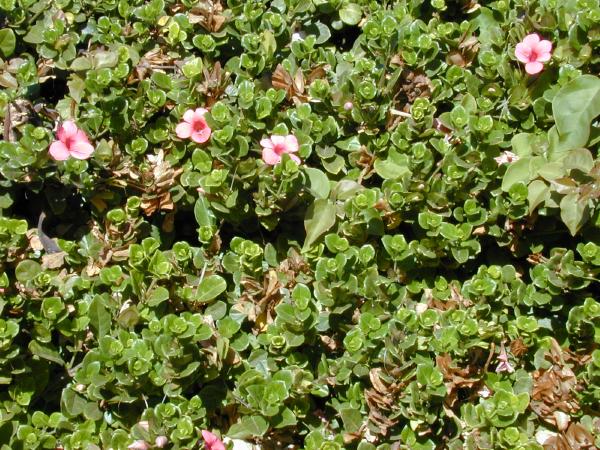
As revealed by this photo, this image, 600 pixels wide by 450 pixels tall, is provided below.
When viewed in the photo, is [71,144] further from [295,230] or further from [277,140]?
[295,230]

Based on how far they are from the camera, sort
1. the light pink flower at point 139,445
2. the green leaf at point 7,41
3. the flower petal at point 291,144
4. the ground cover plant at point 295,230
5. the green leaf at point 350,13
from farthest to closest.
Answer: the green leaf at point 350,13, the green leaf at point 7,41, the flower petal at point 291,144, the ground cover plant at point 295,230, the light pink flower at point 139,445

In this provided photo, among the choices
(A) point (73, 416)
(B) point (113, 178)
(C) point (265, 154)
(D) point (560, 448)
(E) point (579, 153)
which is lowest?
(A) point (73, 416)

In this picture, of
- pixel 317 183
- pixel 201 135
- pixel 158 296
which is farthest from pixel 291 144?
pixel 158 296

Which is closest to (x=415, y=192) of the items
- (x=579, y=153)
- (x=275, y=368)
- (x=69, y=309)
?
(x=579, y=153)

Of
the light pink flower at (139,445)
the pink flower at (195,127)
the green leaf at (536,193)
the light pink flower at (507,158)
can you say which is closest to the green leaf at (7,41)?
the pink flower at (195,127)

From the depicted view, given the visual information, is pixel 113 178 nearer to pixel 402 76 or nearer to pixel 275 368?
pixel 275 368

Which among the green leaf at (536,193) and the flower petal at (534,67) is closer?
the green leaf at (536,193)

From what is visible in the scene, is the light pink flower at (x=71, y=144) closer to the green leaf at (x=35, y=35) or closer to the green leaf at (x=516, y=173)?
the green leaf at (x=35, y=35)

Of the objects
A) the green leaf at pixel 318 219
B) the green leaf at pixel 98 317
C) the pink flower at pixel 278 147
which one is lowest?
the green leaf at pixel 98 317

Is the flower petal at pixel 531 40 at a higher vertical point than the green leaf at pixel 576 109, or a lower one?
higher
